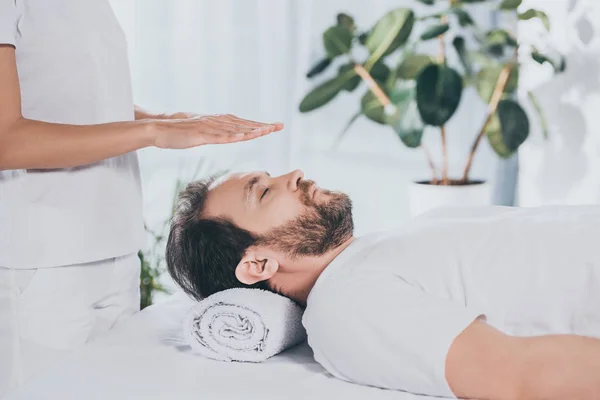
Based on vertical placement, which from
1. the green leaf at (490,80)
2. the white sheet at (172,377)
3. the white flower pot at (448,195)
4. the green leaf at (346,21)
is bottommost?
the white sheet at (172,377)

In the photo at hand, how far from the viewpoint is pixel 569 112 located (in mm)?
3348

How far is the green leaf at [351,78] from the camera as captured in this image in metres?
3.40

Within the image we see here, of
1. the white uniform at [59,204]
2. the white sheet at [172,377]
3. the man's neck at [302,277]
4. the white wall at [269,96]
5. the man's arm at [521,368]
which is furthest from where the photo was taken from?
the white wall at [269,96]

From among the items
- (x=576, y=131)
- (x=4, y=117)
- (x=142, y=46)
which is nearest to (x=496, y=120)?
(x=576, y=131)

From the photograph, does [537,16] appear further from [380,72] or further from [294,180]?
[294,180]

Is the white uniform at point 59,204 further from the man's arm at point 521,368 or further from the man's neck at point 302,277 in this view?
the man's arm at point 521,368

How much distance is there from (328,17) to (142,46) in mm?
939

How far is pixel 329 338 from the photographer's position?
1380mm

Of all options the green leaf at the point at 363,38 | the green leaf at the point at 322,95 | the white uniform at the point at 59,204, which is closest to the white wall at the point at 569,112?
the green leaf at the point at 363,38

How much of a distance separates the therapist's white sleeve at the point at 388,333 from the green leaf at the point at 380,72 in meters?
2.11

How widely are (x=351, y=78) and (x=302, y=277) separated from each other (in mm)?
1909

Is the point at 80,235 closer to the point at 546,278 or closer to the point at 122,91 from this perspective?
the point at 122,91

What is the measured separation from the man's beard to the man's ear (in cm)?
3

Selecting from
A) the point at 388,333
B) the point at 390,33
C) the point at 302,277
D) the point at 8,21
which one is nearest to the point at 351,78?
the point at 390,33
